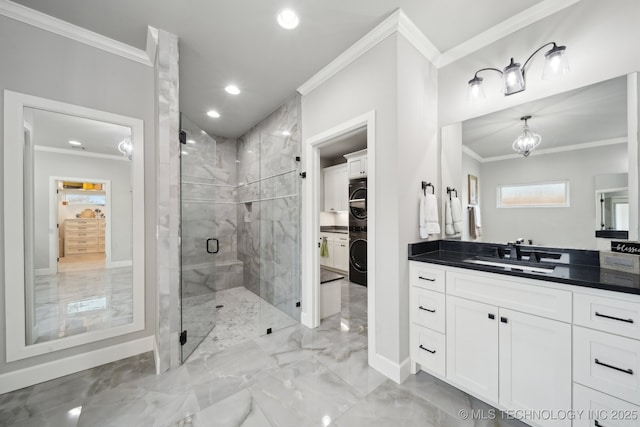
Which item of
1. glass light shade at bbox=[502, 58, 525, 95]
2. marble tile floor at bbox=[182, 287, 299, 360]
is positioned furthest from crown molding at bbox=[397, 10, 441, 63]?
marble tile floor at bbox=[182, 287, 299, 360]

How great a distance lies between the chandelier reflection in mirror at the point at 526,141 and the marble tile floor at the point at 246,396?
185 centimetres

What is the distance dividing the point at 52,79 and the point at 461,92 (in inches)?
134

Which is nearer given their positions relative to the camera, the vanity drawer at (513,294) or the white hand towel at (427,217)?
the vanity drawer at (513,294)

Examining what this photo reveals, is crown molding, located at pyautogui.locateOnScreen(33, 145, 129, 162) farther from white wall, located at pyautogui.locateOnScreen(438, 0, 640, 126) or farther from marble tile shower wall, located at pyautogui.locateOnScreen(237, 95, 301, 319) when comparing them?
white wall, located at pyautogui.locateOnScreen(438, 0, 640, 126)

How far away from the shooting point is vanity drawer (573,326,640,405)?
1.05 meters

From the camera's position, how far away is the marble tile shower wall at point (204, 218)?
2434mm

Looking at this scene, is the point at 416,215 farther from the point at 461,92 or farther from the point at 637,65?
the point at 637,65

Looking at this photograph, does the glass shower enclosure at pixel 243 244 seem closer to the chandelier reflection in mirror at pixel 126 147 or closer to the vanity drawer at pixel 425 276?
the chandelier reflection in mirror at pixel 126 147

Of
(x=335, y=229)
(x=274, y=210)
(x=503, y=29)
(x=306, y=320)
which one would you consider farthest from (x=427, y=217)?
(x=335, y=229)

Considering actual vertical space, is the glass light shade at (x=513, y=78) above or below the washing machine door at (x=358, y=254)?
above

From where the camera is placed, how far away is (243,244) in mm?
4289

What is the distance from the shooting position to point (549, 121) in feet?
5.54

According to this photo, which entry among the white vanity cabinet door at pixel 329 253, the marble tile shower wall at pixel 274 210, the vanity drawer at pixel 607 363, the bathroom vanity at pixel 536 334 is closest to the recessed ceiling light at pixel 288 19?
the marble tile shower wall at pixel 274 210

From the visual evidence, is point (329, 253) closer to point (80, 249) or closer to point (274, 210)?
point (274, 210)
